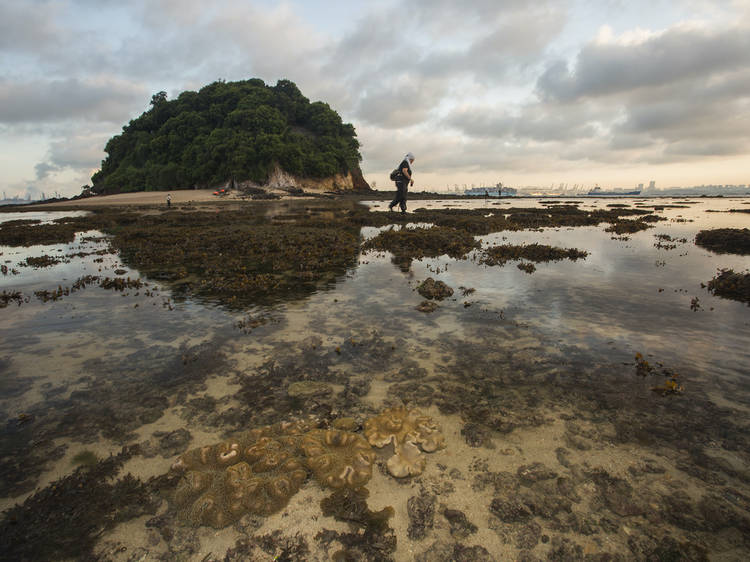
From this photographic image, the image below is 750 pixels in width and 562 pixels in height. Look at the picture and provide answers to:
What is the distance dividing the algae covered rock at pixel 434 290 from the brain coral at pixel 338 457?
5.60m

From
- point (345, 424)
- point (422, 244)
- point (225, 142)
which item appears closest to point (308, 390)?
point (345, 424)

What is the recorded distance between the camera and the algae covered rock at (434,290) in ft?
29.3

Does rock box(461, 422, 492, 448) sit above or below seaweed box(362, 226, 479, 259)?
below

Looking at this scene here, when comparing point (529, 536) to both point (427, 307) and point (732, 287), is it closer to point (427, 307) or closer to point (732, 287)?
point (427, 307)

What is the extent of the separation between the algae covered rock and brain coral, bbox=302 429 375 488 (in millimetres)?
5599

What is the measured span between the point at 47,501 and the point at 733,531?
228 inches

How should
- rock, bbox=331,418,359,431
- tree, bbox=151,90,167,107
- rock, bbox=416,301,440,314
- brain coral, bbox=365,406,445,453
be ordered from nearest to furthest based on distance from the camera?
brain coral, bbox=365,406,445,453 < rock, bbox=331,418,359,431 < rock, bbox=416,301,440,314 < tree, bbox=151,90,167,107

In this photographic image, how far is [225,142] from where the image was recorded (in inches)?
3063

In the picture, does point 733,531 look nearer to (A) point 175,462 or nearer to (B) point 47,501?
(A) point 175,462

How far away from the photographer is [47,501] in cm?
307

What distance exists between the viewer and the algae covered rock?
352 inches

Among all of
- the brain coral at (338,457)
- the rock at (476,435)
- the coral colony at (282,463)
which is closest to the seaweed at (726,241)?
the rock at (476,435)

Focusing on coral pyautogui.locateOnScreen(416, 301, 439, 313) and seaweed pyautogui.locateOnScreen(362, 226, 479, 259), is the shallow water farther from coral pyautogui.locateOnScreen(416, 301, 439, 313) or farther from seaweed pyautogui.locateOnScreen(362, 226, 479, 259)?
seaweed pyautogui.locateOnScreen(362, 226, 479, 259)

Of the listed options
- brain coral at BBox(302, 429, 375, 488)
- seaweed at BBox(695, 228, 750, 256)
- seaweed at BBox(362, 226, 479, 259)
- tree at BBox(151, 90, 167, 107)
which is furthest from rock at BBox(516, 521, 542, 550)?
tree at BBox(151, 90, 167, 107)
